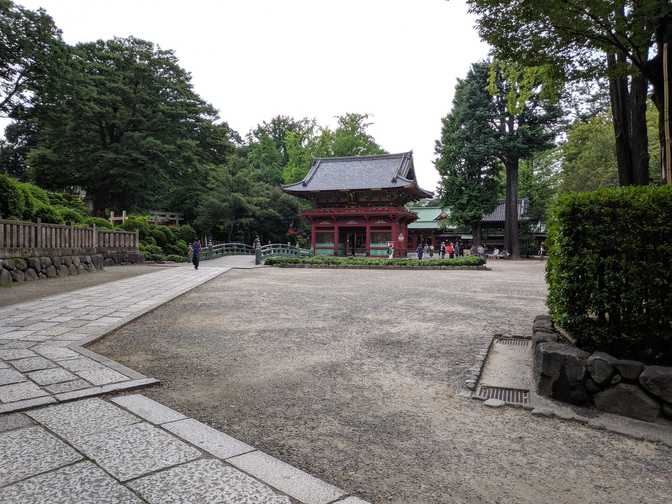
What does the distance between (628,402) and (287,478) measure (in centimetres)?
257

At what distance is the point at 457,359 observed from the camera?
176 inches

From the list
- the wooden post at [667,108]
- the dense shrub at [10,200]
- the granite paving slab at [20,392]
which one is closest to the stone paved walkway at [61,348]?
the granite paving slab at [20,392]

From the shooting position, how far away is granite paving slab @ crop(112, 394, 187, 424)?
2787mm

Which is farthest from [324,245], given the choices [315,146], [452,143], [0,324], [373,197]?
[0,324]

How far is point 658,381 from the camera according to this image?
9.46 feet

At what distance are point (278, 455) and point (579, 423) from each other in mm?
2153

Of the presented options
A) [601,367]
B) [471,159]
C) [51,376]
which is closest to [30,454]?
[51,376]

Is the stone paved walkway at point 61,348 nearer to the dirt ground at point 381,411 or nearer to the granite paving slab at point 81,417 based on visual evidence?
the granite paving slab at point 81,417

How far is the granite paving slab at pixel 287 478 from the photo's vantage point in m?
1.94

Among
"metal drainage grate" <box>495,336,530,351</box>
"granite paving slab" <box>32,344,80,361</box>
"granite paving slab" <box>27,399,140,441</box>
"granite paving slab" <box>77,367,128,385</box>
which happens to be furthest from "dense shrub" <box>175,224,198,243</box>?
"granite paving slab" <box>27,399,140,441</box>

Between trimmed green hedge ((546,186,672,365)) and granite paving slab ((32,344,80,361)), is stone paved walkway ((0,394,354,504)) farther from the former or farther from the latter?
trimmed green hedge ((546,186,672,365))

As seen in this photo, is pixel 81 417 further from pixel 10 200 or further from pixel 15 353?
pixel 10 200

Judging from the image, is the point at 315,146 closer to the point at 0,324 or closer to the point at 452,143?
the point at 452,143

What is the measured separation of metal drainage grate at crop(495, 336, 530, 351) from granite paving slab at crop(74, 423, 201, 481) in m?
4.01
